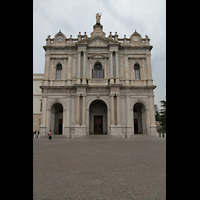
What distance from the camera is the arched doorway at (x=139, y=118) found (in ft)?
93.6

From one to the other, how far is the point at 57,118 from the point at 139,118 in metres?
15.3

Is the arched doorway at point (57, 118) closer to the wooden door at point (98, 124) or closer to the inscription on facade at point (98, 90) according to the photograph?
the wooden door at point (98, 124)

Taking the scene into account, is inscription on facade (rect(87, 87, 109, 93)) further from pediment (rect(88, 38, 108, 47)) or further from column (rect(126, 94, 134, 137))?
pediment (rect(88, 38, 108, 47))

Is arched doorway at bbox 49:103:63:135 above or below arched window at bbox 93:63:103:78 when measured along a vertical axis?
below

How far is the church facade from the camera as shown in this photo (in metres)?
27.0

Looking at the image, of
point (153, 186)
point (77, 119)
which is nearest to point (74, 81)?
point (77, 119)

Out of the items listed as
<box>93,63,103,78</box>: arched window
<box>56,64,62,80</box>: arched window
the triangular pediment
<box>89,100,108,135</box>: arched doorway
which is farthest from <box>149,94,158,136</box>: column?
<box>56,64,62,80</box>: arched window

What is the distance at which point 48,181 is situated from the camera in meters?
4.78

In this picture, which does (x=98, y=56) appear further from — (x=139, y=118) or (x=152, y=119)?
(x=152, y=119)

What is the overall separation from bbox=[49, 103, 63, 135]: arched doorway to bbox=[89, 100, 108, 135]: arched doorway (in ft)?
18.6

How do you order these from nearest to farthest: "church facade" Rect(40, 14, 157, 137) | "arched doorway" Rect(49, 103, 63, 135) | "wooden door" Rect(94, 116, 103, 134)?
"church facade" Rect(40, 14, 157, 137) → "arched doorway" Rect(49, 103, 63, 135) → "wooden door" Rect(94, 116, 103, 134)

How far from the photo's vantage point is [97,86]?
27.8m

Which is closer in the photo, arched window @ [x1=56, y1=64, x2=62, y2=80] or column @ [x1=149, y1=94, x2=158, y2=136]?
column @ [x1=149, y1=94, x2=158, y2=136]
